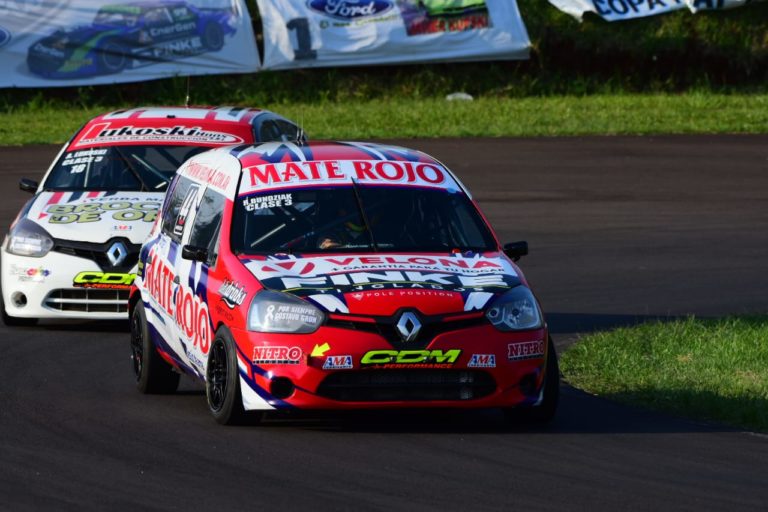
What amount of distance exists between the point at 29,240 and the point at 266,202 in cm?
394

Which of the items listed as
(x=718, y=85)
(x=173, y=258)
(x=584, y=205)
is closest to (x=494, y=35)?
(x=718, y=85)

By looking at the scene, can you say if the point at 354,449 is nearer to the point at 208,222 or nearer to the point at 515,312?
the point at 515,312

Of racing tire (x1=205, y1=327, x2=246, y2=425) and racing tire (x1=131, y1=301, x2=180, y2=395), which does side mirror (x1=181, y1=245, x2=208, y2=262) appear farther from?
racing tire (x1=131, y1=301, x2=180, y2=395)

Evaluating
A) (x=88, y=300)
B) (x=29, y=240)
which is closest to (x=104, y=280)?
(x=88, y=300)

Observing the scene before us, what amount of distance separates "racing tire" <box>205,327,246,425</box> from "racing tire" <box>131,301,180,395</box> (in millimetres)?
1119

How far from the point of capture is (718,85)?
3334 centimetres

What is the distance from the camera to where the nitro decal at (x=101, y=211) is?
1330 cm

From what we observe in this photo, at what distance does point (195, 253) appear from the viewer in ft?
31.9

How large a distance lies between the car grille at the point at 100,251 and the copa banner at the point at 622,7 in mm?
21754

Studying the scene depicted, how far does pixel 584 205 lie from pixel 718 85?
1327 cm

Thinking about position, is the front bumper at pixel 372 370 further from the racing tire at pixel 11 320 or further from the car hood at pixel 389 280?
the racing tire at pixel 11 320

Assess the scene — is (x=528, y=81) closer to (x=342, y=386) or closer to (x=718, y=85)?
(x=718, y=85)

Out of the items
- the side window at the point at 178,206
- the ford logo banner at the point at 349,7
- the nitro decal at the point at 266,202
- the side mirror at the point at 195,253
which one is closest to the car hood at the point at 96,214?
the side window at the point at 178,206

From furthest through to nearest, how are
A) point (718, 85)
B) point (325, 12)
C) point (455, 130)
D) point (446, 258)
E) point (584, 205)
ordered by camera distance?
point (718, 85) < point (325, 12) < point (455, 130) < point (584, 205) < point (446, 258)
